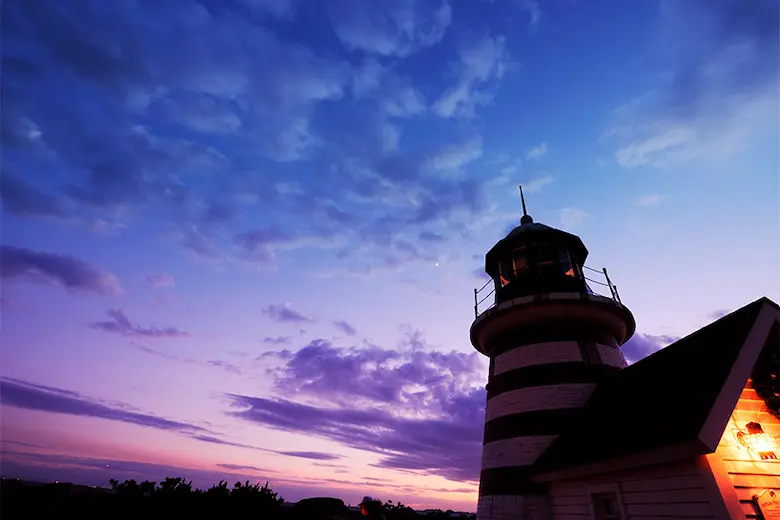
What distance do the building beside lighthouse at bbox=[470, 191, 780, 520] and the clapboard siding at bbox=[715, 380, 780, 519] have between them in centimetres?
2

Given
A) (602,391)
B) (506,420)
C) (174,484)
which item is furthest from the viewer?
(506,420)

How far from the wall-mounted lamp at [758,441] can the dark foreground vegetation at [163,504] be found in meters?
6.68

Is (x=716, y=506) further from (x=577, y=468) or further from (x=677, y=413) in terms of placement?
(x=577, y=468)

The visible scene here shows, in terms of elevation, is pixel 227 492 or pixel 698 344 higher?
pixel 698 344

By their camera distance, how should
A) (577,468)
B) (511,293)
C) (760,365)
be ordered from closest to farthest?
(760,365), (577,468), (511,293)

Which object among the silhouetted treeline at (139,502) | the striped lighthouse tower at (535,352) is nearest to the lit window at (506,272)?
the striped lighthouse tower at (535,352)

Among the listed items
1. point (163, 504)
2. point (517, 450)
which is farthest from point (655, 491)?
point (163, 504)

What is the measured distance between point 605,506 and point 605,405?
8.54 feet

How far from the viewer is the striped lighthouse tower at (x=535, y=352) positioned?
11789 mm

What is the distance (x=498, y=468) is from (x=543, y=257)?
7857mm

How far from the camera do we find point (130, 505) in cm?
601

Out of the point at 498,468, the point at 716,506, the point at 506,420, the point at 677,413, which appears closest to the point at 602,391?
the point at 506,420

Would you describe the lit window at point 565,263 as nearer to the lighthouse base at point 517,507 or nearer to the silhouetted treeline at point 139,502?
the lighthouse base at point 517,507

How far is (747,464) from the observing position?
6.75 m
